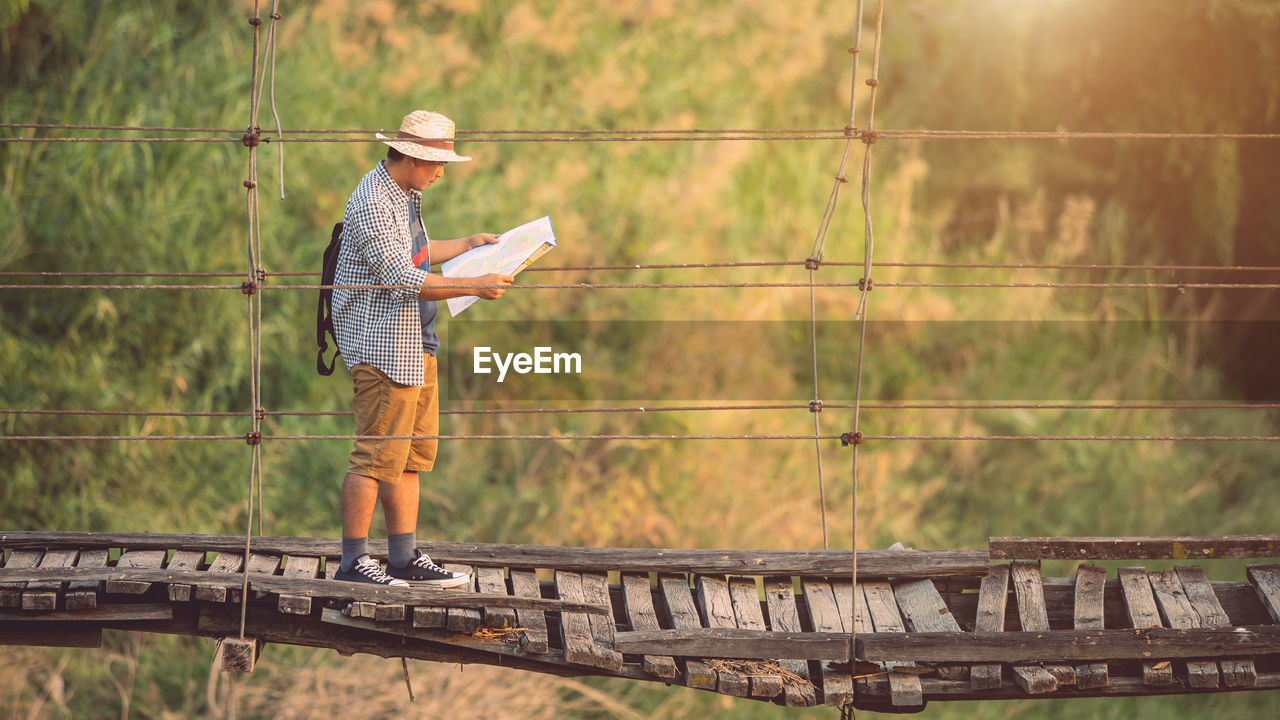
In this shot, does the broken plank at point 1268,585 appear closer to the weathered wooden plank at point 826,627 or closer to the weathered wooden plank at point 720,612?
the weathered wooden plank at point 826,627

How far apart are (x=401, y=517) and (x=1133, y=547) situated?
206cm

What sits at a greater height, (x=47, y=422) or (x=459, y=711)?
(x=47, y=422)

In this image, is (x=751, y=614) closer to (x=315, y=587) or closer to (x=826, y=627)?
(x=826, y=627)

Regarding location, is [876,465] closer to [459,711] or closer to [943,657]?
[459,711]

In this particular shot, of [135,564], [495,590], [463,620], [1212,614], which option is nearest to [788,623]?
[495,590]

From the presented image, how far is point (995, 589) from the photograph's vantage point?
146 inches

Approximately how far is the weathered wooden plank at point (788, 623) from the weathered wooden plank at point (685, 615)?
20 centimetres

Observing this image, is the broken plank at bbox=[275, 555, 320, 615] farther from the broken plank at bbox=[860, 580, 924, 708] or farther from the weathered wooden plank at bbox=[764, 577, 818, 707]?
the broken plank at bbox=[860, 580, 924, 708]

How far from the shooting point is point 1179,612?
12.0 feet

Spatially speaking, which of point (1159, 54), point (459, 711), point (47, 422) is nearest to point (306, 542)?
point (459, 711)

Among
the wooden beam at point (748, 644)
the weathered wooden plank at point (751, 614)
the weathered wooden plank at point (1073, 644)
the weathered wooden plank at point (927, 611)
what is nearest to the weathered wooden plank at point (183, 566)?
the wooden beam at point (748, 644)

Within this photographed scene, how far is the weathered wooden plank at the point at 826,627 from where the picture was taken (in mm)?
3350

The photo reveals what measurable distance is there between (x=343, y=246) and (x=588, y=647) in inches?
46.7
